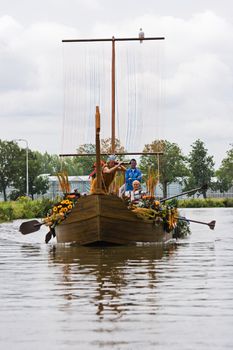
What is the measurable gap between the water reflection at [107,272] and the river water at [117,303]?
1 centimetres

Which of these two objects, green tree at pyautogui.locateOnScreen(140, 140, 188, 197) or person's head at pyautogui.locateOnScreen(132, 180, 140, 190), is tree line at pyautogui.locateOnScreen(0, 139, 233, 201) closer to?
green tree at pyautogui.locateOnScreen(140, 140, 188, 197)

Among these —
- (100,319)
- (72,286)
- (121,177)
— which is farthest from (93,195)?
(100,319)

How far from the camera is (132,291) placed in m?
13.2

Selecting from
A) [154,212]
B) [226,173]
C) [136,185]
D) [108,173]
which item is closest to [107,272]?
[108,173]

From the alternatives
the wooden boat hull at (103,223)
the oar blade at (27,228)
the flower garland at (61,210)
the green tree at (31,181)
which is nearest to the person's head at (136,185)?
the flower garland at (61,210)

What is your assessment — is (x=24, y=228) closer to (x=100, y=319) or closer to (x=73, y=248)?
(x=73, y=248)

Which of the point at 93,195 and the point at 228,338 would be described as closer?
the point at 228,338

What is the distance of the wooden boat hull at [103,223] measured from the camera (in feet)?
82.3

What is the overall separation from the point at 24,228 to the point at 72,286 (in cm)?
1572

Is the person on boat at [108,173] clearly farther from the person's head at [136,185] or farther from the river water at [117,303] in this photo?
the river water at [117,303]

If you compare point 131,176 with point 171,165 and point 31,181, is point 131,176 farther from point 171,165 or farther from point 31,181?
point 171,165

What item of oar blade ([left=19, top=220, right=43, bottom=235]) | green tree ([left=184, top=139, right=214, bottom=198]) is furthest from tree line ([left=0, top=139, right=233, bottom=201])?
oar blade ([left=19, top=220, right=43, bottom=235])

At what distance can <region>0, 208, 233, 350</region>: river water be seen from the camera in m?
9.12

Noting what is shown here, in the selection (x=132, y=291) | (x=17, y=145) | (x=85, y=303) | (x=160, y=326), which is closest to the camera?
(x=160, y=326)
